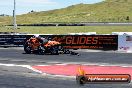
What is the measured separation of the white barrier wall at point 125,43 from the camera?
36.8 m

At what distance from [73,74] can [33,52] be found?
1368cm

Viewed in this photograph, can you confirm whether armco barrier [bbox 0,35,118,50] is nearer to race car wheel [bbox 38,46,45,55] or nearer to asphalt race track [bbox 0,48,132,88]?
asphalt race track [bbox 0,48,132,88]

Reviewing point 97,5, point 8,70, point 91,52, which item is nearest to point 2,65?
point 8,70

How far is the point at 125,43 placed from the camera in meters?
36.8

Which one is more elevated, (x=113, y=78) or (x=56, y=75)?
(x=113, y=78)

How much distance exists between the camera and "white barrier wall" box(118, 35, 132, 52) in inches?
1447

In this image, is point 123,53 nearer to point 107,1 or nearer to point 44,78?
point 44,78

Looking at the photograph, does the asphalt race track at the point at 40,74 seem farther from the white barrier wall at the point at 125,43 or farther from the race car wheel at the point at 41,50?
the race car wheel at the point at 41,50

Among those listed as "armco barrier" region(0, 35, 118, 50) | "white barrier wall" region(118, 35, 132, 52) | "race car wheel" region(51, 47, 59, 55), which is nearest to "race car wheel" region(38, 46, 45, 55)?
"race car wheel" region(51, 47, 59, 55)

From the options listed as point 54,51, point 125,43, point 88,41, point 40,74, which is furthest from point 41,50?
point 40,74

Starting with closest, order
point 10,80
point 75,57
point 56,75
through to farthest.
Result: 1. point 10,80
2. point 56,75
3. point 75,57

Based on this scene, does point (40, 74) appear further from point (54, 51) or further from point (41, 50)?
point (41, 50)

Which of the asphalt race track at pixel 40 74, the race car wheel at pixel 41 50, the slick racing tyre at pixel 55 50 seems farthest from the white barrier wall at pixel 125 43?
the race car wheel at pixel 41 50

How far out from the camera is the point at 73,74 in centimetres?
Answer: 2247
